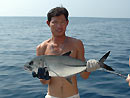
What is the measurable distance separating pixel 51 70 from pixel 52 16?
1.02m

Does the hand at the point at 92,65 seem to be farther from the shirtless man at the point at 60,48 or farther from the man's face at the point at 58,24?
the man's face at the point at 58,24

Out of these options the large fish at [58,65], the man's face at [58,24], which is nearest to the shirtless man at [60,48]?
the man's face at [58,24]

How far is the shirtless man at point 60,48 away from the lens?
340 centimetres

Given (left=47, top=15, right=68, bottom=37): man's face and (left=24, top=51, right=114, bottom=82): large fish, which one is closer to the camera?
(left=24, top=51, right=114, bottom=82): large fish

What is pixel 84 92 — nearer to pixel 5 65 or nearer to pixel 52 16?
pixel 52 16

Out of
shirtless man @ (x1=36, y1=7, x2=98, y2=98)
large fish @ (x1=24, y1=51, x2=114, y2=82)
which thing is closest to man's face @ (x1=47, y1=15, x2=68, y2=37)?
shirtless man @ (x1=36, y1=7, x2=98, y2=98)

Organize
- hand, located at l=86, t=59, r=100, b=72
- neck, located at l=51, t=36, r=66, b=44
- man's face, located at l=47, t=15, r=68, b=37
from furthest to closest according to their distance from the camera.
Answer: neck, located at l=51, t=36, r=66, b=44 < man's face, located at l=47, t=15, r=68, b=37 < hand, located at l=86, t=59, r=100, b=72

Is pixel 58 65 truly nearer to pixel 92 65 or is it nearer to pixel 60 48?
pixel 92 65

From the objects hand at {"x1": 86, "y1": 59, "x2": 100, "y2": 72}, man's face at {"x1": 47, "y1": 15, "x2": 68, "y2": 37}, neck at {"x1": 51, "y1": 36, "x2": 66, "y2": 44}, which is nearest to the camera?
hand at {"x1": 86, "y1": 59, "x2": 100, "y2": 72}

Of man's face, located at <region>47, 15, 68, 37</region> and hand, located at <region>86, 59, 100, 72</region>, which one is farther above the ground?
man's face, located at <region>47, 15, 68, 37</region>

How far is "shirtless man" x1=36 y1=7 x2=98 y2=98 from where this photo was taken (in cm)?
340

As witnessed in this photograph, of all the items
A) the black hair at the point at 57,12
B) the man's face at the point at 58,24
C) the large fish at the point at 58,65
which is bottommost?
the large fish at the point at 58,65

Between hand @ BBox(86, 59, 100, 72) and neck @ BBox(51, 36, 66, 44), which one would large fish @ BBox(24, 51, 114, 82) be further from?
neck @ BBox(51, 36, 66, 44)

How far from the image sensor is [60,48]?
354cm
